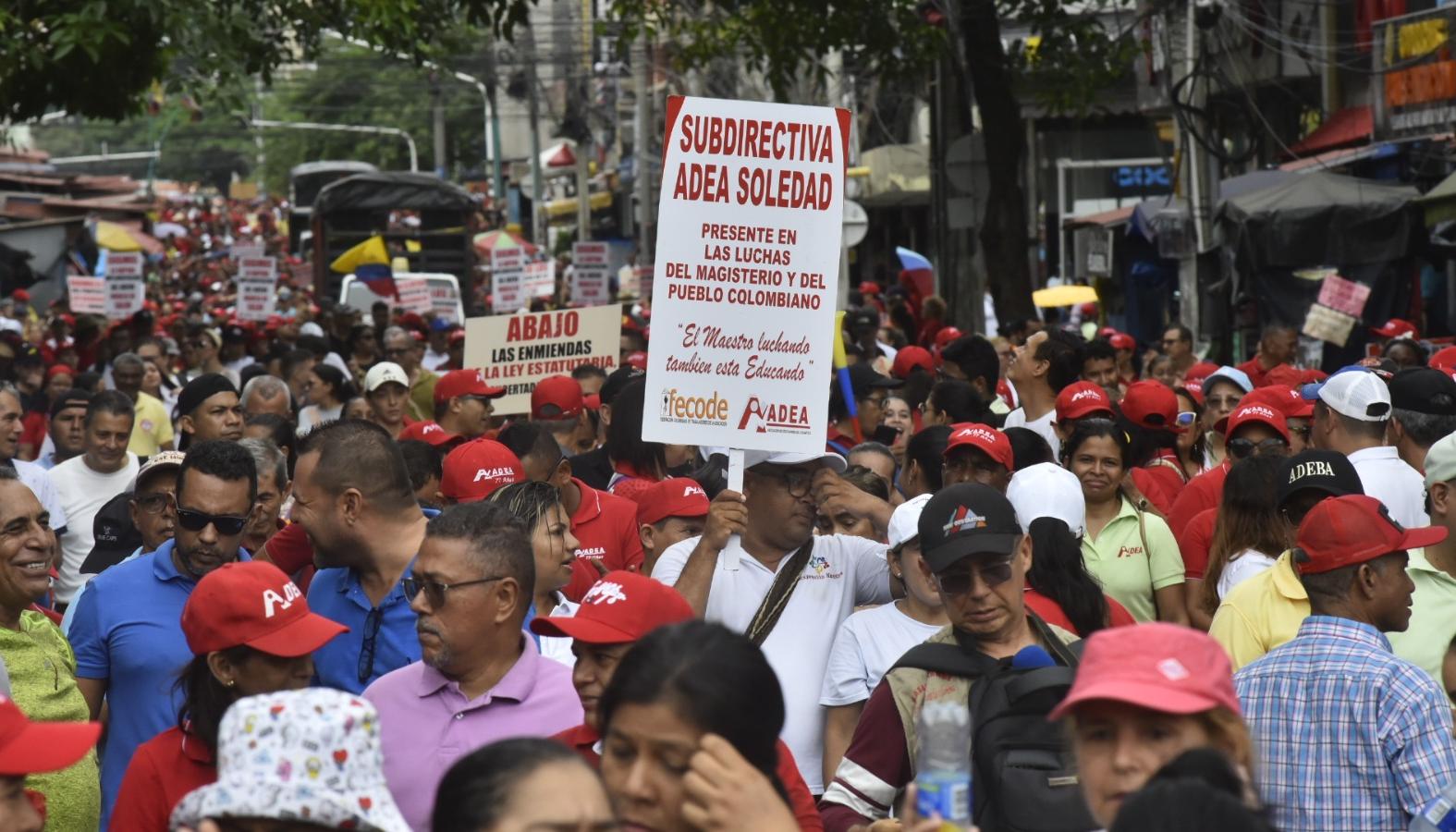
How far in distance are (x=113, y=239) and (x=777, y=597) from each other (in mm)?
35597

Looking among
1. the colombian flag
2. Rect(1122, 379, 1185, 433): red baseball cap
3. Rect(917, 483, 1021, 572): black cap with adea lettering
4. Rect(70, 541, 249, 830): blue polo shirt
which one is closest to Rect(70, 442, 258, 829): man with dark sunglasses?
Rect(70, 541, 249, 830): blue polo shirt

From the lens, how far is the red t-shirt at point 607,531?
8.02 metres

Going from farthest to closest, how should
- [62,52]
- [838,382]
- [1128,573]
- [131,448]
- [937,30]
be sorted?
[937,30] → [131,448] → [62,52] → [838,382] → [1128,573]

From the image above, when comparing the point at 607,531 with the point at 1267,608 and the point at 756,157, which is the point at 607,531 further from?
the point at 1267,608

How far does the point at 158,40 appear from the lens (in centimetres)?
1434

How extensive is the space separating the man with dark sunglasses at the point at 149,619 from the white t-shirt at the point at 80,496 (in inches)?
129

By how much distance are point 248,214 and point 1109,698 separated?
105237 mm

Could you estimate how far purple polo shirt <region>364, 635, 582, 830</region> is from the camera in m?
4.66

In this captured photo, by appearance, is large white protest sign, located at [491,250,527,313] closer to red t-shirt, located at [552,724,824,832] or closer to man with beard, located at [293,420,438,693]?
man with beard, located at [293,420,438,693]

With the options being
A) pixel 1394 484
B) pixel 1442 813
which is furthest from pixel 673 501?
pixel 1442 813

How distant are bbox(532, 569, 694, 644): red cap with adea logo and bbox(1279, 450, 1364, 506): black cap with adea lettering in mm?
2508

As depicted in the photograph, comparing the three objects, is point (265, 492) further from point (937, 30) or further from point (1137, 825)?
point (937, 30)

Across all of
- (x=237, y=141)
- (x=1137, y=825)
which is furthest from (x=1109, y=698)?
(x=237, y=141)

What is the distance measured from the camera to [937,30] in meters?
21.8
